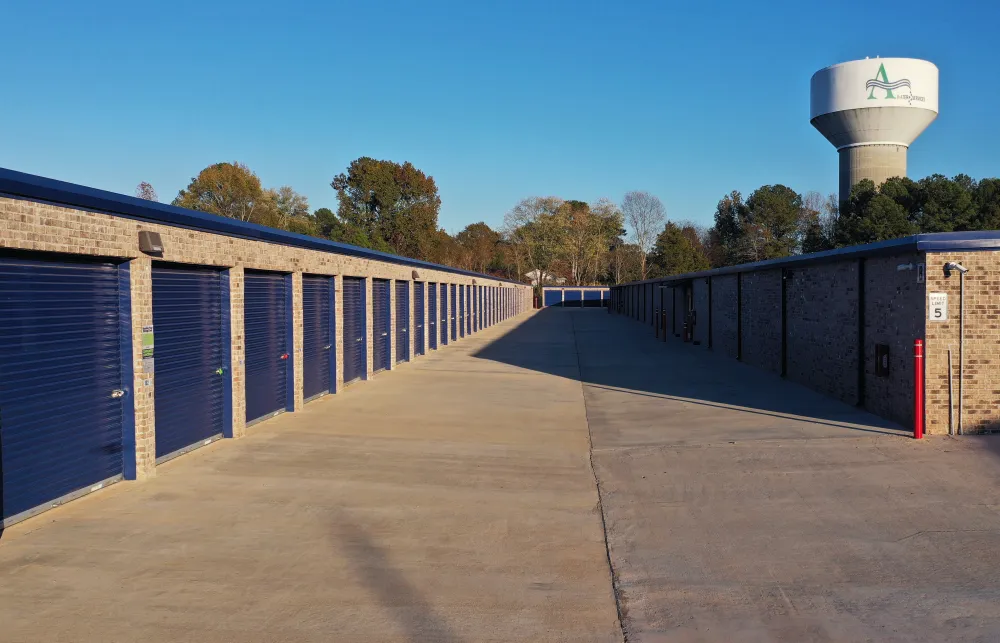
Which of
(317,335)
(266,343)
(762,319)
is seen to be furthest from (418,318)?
(266,343)

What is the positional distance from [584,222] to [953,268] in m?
88.5

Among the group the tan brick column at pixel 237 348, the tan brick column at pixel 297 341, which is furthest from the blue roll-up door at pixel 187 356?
the tan brick column at pixel 297 341

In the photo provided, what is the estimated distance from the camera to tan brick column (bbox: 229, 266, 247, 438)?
35.7 ft

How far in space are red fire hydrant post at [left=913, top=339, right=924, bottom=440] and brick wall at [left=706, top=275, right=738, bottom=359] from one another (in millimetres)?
12605

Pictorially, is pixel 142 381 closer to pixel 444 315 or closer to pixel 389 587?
pixel 389 587

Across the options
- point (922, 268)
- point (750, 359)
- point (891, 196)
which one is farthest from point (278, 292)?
point (891, 196)

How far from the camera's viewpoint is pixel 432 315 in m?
27.9

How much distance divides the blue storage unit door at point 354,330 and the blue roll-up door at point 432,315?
8784mm

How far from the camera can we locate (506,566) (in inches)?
237

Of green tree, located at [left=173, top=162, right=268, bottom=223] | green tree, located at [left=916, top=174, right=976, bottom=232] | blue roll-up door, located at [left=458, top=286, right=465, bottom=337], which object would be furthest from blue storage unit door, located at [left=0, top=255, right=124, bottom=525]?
green tree, located at [left=173, top=162, right=268, bottom=223]

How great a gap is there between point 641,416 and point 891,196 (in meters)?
49.8

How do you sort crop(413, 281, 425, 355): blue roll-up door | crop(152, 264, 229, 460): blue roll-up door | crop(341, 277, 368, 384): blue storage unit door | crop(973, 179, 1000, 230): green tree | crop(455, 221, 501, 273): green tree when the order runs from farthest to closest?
crop(455, 221, 501, 273): green tree → crop(973, 179, 1000, 230): green tree → crop(413, 281, 425, 355): blue roll-up door → crop(341, 277, 368, 384): blue storage unit door → crop(152, 264, 229, 460): blue roll-up door

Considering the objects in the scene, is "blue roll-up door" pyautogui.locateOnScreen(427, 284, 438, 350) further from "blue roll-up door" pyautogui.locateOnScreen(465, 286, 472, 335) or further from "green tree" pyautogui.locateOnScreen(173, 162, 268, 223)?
"green tree" pyautogui.locateOnScreen(173, 162, 268, 223)

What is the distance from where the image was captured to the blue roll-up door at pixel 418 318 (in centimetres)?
2448
